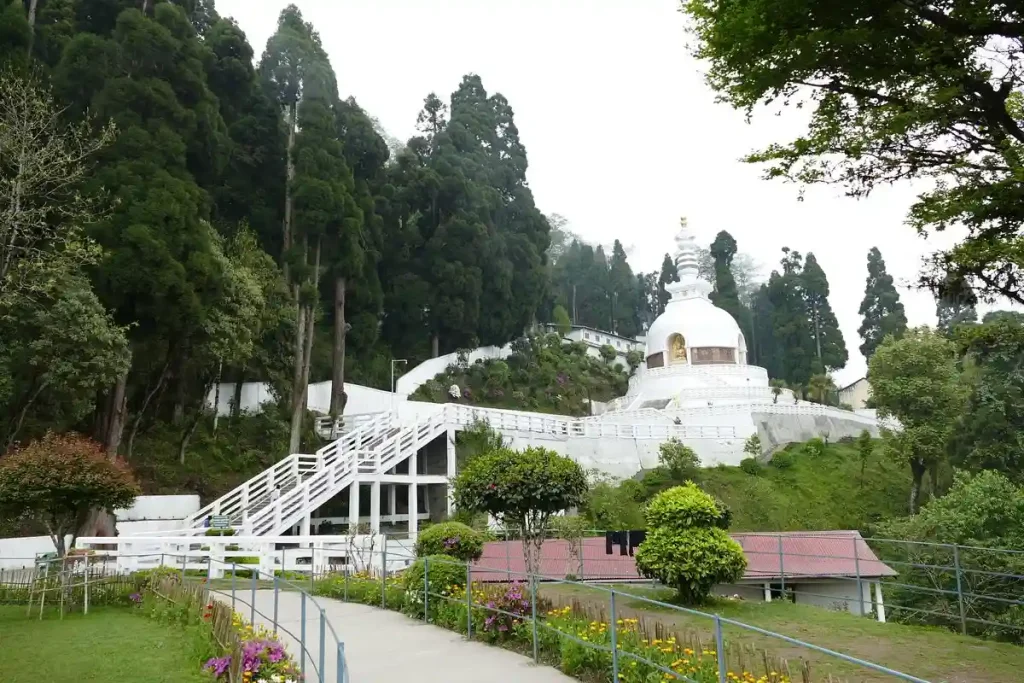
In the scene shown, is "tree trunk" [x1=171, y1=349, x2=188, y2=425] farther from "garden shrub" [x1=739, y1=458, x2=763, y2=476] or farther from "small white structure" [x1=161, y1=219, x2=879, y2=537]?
"garden shrub" [x1=739, y1=458, x2=763, y2=476]

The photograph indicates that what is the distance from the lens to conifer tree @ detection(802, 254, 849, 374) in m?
50.3

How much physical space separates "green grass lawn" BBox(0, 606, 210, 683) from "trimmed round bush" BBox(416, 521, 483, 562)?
400 cm

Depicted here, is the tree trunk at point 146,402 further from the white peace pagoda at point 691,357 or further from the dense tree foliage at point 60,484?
the white peace pagoda at point 691,357

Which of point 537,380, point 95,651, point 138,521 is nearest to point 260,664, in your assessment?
point 95,651

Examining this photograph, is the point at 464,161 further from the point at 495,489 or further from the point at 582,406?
the point at 495,489

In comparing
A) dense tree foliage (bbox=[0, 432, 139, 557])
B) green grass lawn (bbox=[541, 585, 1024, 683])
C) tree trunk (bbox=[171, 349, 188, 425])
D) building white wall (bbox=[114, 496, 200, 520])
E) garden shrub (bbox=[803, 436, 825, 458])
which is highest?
tree trunk (bbox=[171, 349, 188, 425])

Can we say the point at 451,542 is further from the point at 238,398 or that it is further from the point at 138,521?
the point at 238,398

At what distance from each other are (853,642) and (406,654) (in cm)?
542

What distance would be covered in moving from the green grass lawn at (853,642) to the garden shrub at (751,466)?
15.9m

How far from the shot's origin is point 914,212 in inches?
348

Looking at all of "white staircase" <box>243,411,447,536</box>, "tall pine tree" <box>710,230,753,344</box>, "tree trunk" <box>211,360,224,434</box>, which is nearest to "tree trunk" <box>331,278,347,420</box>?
"tree trunk" <box>211,360,224,434</box>

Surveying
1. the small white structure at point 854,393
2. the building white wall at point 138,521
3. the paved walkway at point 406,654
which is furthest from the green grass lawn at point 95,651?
the small white structure at point 854,393

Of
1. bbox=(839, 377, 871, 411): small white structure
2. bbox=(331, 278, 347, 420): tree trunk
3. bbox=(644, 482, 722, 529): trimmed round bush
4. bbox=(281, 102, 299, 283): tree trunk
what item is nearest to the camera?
bbox=(644, 482, 722, 529): trimmed round bush

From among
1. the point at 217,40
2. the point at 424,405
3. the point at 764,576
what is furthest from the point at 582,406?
the point at 764,576
